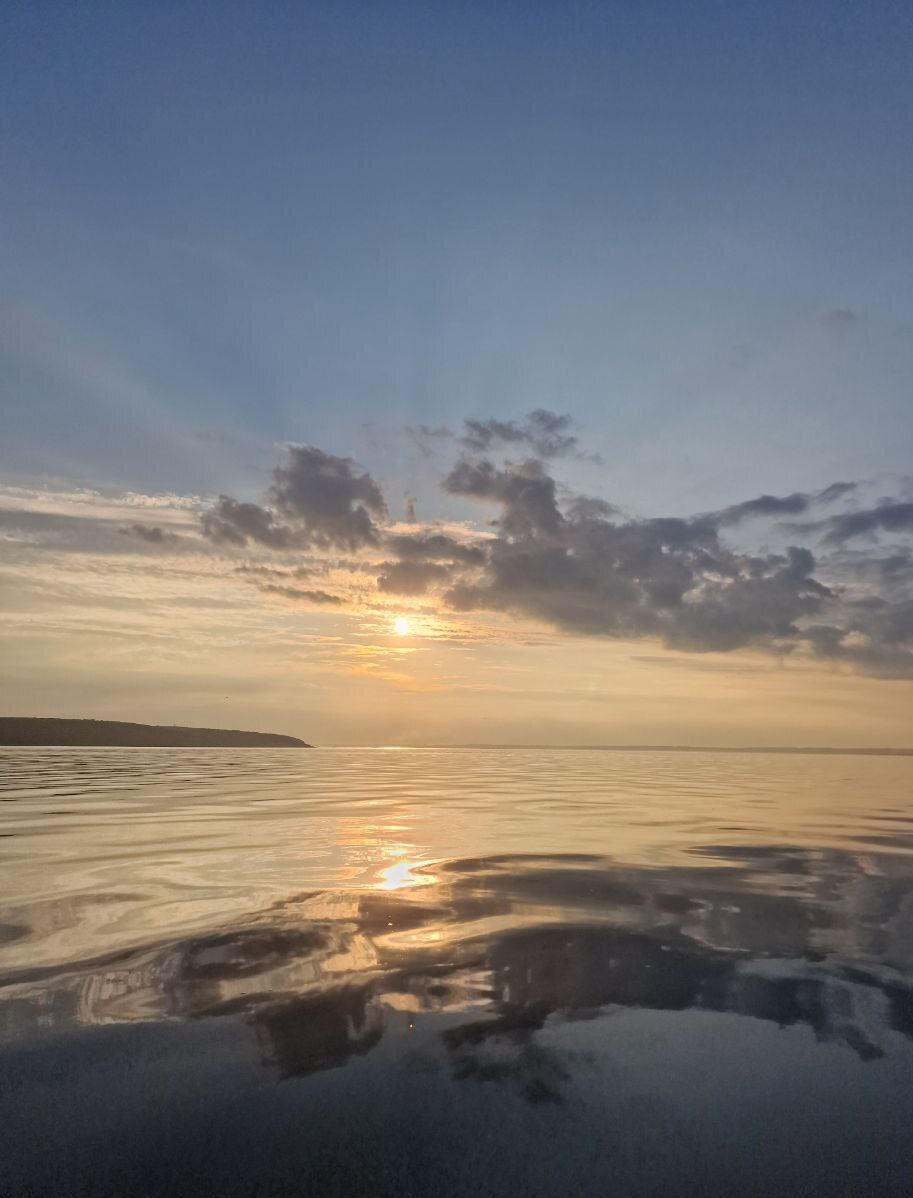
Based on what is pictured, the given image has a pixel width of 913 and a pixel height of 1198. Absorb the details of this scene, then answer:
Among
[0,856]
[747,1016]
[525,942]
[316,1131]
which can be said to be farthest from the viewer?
[0,856]

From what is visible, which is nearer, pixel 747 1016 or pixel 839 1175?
pixel 839 1175

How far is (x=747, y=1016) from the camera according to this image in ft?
13.8

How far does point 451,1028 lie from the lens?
3941 millimetres

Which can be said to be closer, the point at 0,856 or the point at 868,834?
the point at 0,856

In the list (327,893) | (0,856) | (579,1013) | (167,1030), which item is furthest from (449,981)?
(0,856)

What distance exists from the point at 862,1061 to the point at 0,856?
10.0 m

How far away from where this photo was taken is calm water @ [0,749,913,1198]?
276 centimetres

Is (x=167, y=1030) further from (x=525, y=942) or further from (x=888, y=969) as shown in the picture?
(x=888, y=969)

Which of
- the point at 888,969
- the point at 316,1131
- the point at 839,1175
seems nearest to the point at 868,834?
the point at 888,969

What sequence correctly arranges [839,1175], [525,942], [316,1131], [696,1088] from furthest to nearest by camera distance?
1. [525,942]
2. [696,1088]
3. [316,1131]
4. [839,1175]

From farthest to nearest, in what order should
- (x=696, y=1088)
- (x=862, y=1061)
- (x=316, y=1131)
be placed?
(x=862, y=1061) < (x=696, y=1088) < (x=316, y=1131)

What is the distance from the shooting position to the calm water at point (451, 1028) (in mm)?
2756

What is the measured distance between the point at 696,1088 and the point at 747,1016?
1.05 meters

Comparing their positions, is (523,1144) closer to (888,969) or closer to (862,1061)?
(862,1061)
